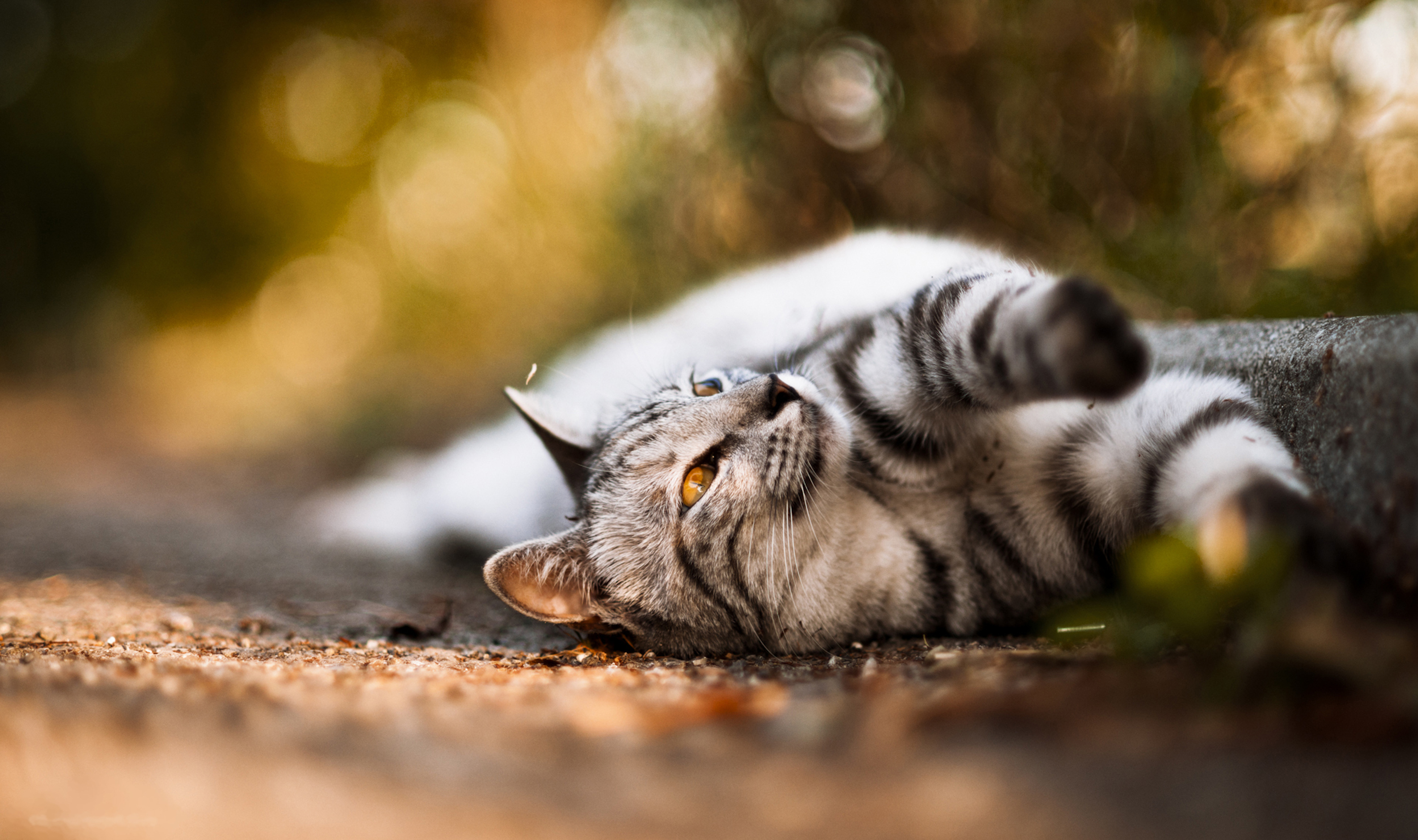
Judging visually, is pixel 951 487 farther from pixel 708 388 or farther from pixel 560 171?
pixel 560 171

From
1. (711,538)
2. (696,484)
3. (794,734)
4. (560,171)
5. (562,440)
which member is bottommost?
(794,734)

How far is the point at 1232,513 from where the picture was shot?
1.02m

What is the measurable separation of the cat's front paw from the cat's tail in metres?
1.46

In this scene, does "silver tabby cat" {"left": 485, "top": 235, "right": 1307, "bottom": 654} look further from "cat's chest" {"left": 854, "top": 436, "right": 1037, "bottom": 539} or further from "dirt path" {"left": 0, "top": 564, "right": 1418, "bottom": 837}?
"dirt path" {"left": 0, "top": 564, "right": 1418, "bottom": 837}

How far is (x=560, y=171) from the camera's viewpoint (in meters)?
5.21

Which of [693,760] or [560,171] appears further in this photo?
[560,171]

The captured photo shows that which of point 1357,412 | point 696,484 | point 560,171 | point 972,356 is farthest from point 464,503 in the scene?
point 560,171

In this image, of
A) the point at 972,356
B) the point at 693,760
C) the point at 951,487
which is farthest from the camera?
the point at 951,487

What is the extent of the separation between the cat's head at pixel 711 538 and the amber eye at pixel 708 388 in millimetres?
56

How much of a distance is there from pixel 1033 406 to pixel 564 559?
1.01m

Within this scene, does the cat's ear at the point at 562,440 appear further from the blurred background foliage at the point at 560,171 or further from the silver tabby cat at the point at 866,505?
the blurred background foliage at the point at 560,171

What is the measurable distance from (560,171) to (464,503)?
294 cm

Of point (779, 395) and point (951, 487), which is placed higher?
point (779, 395)

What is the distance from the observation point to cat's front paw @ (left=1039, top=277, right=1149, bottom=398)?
3.58 feet
